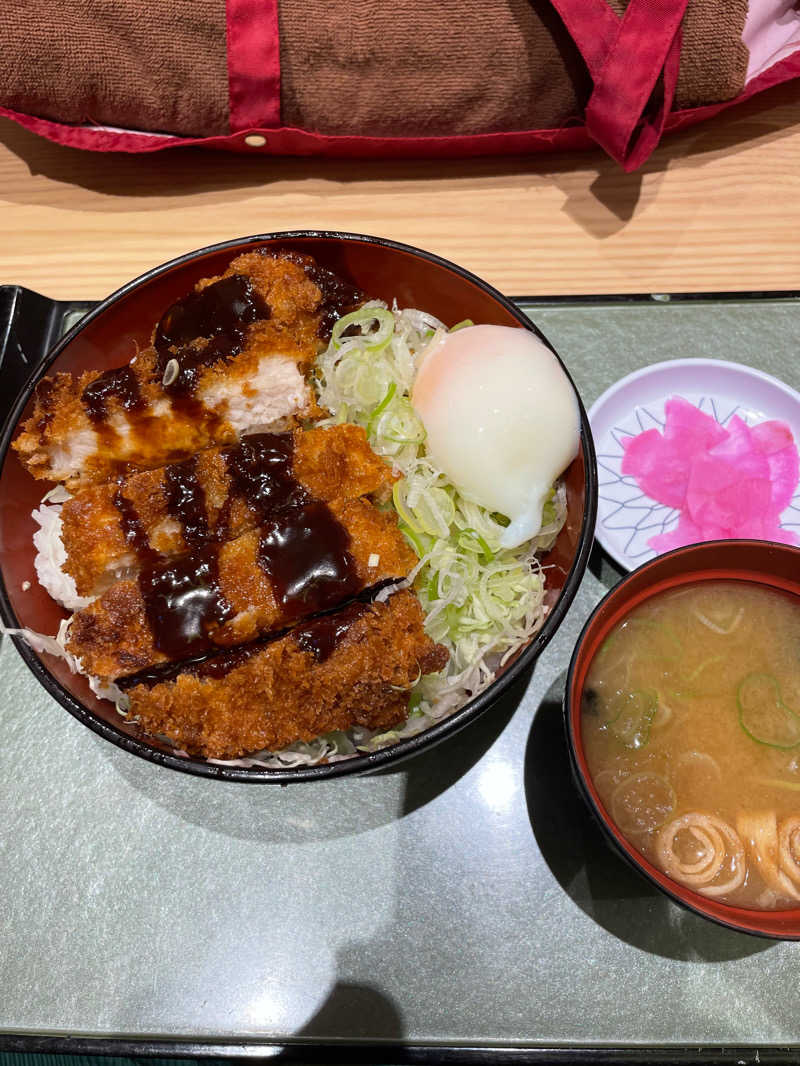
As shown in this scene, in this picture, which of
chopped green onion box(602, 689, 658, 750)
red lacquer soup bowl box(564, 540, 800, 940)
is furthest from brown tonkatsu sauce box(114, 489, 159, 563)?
chopped green onion box(602, 689, 658, 750)

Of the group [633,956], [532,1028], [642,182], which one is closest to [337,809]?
[532,1028]

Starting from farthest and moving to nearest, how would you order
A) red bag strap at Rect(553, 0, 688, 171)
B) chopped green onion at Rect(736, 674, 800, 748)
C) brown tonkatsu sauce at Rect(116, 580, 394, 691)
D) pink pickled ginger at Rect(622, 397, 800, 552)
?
red bag strap at Rect(553, 0, 688, 171) < pink pickled ginger at Rect(622, 397, 800, 552) < chopped green onion at Rect(736, 674, 800, 748) < brown tonkatsu sauce at Rect(116, 580, 394, 691)

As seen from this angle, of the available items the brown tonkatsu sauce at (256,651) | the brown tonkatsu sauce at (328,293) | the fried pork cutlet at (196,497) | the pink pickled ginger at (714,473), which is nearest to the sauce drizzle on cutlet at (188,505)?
the fried pork cutlet at (196,497)

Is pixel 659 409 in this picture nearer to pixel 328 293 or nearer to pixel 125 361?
pixel 328 293

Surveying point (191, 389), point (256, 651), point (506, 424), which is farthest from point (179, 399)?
point (506, 424)

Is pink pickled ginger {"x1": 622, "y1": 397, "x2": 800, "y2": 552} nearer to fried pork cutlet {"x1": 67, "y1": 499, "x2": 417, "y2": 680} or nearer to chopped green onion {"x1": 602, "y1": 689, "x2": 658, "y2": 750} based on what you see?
chopped green onion {"x1": 602, "y1": 689, "x2": 658, "y2": 750}
